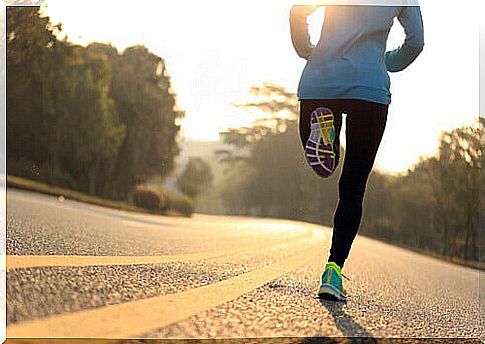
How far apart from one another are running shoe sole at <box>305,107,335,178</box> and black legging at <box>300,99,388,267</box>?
1.1 inches

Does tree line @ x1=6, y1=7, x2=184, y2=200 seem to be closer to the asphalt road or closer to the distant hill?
the distant hill

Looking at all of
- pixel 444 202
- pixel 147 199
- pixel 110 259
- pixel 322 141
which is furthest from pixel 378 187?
pixel 110 259

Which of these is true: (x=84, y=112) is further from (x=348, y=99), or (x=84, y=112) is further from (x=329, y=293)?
(x=329, y=293)

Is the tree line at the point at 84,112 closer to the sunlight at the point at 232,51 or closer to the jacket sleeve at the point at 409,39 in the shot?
the sunlight at the point at 232,51

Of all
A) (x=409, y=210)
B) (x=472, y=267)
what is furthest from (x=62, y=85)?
(x=472, y=267)

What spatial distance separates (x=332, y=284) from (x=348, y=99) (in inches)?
25.4

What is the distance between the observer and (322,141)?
2639 mm

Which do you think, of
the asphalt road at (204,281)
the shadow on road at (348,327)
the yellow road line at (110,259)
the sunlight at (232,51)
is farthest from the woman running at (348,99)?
the yellow road line at (110,259)

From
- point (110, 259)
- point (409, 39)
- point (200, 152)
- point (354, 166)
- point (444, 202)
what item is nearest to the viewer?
point (354, 166)

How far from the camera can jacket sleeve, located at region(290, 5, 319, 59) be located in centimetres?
282

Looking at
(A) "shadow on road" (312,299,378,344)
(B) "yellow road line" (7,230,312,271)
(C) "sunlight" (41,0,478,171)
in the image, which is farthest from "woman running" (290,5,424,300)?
(B) "yellow road line" (7,230,312,271)

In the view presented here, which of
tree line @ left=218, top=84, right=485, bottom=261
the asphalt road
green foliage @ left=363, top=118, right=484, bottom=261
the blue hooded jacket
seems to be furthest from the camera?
green foliage @ left=363, top=118, right=484, bottom=261

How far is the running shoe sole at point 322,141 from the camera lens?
8.63 feet

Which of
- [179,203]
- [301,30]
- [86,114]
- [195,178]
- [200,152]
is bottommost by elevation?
[179,203]
